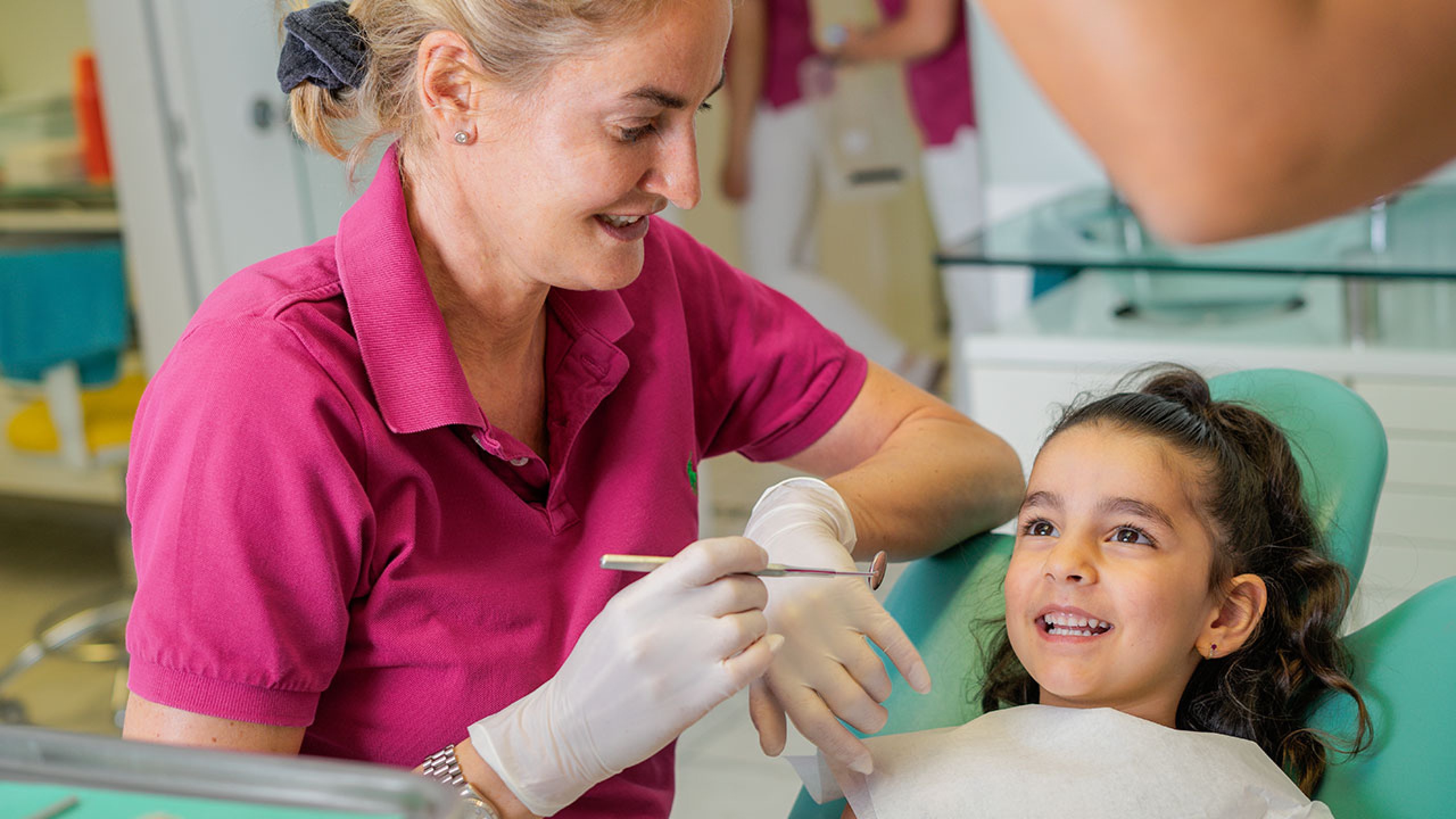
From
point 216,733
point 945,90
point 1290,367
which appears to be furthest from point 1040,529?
point 945,90

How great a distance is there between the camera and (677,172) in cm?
122

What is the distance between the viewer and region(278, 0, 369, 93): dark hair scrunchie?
1204 mm

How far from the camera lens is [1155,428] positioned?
1.36 meters

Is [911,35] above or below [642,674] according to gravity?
above

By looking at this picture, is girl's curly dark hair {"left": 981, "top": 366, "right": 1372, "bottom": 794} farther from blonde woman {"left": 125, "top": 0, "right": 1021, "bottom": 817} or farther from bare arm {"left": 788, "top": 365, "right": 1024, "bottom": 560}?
blonde woman {"left": 125, "top": 0, "right": 1021, "bottom": 817}

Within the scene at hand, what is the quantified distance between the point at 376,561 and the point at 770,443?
1.90 ft

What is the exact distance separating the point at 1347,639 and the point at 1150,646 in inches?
8.4

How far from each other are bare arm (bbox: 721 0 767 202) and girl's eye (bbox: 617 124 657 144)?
2.72 m

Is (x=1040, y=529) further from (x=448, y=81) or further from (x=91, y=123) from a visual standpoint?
(x=91, y=123)

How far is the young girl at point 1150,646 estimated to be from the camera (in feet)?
3.95

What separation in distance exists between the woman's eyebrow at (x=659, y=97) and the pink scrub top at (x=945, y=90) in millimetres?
2725

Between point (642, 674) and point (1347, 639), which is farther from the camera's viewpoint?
point (1347, 639)

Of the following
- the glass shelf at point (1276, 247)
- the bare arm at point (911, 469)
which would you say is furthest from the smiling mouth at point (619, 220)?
the glass shelf at point (1276, 247)

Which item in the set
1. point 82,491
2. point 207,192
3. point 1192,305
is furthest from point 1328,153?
point 82,491
